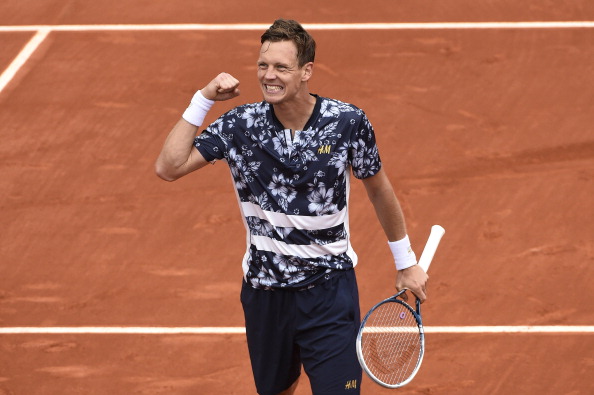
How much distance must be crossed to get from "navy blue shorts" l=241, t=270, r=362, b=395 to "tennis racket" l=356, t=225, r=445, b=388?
3.5 inches

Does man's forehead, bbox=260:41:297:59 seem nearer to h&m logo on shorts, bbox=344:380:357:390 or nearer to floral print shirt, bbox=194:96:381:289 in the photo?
floral print shirt, bbox=194:96:381:289

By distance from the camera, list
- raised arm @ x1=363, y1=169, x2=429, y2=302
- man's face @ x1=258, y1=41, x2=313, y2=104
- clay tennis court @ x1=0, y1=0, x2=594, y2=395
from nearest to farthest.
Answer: man's face @ x1=258, y1=41, x2=313, y2=104
raised arm @ x1=363, y1=169, x2=429, y2=302
clay tennis court @ x1=0, y1=0, x2=594, y2=395

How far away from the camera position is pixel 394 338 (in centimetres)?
514

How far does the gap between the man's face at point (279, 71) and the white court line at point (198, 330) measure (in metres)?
2.99

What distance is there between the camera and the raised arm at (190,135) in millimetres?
4844

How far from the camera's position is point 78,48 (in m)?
11.2

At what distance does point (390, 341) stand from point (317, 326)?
1.23 ft

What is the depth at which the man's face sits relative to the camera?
15.4 ft

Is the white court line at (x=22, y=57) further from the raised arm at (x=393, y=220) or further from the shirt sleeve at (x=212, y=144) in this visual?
the raised arm at (x=393, y=220)

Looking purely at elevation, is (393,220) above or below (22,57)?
above

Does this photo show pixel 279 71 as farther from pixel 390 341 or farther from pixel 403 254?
pixel 390 341

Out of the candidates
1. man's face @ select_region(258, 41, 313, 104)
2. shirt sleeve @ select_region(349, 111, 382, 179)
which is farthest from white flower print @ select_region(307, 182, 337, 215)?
man's face @ select_region(258, 41, 313, 104)

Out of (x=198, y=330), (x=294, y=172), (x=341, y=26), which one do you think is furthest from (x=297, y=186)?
(x=341, y=26)

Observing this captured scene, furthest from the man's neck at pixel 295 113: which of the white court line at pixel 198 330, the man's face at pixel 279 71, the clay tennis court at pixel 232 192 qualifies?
the white court line at pixel 198 330
